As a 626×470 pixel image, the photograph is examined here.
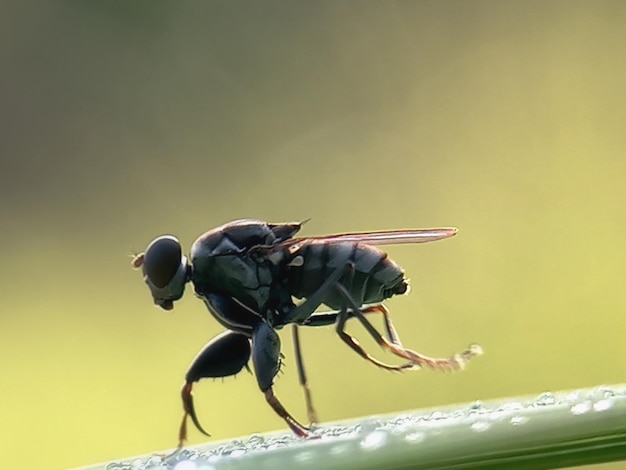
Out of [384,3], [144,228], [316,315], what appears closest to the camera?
[316,315]

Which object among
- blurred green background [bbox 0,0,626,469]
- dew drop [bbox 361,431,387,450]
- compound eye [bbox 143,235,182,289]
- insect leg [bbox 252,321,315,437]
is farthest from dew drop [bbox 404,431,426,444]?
blurred green background [bbox 0,0,626,469]

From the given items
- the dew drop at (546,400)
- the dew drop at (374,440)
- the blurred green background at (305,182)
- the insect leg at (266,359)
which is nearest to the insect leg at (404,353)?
the insect leg at (266,359)

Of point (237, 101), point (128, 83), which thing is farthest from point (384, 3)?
point (128, 83)

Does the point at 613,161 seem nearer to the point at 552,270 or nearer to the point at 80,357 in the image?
the point at 552,270

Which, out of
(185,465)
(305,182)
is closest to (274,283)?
(185,465)

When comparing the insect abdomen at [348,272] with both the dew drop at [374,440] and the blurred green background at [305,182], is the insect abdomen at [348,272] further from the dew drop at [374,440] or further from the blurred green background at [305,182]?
the blurred green background at [305,182]

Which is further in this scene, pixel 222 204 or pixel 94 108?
pixel 94 108

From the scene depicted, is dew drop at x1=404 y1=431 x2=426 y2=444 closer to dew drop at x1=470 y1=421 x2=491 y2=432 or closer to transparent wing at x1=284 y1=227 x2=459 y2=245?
dew drop at x1=470 y1=421 x2=491 y2=432
